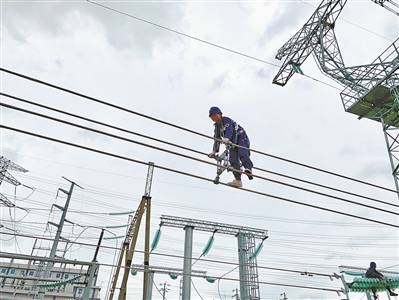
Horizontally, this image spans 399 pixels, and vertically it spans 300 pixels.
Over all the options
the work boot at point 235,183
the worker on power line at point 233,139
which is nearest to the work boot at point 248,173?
the worker on power line at point 233,139

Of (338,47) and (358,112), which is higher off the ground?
(338,47)

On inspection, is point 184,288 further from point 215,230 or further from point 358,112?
point 358,112

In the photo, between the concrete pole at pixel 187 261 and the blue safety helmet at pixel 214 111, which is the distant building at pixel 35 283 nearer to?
the blue safety helmet at pixel 214 111

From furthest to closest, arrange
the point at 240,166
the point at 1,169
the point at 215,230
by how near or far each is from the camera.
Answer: the point at 1,169 < the point at 215,230 < the point at 240,166

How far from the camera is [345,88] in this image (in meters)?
12.0

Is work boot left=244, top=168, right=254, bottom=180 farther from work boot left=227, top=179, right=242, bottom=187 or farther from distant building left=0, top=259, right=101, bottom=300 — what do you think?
distant building left=0, top=259, right=101, bottom=300

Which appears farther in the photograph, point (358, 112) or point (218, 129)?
point (358, 112)

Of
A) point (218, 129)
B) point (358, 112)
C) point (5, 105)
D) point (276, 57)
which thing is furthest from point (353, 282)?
point (276, 57)

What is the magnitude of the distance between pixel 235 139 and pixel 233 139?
0.14 feet

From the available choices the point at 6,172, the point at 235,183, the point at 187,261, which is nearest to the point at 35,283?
the point at 187,261

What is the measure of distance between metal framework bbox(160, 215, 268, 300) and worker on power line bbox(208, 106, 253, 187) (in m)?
15.9

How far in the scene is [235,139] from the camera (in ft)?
16.4

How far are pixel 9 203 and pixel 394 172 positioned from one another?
27.5 m

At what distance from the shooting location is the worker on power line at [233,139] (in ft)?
15.3
